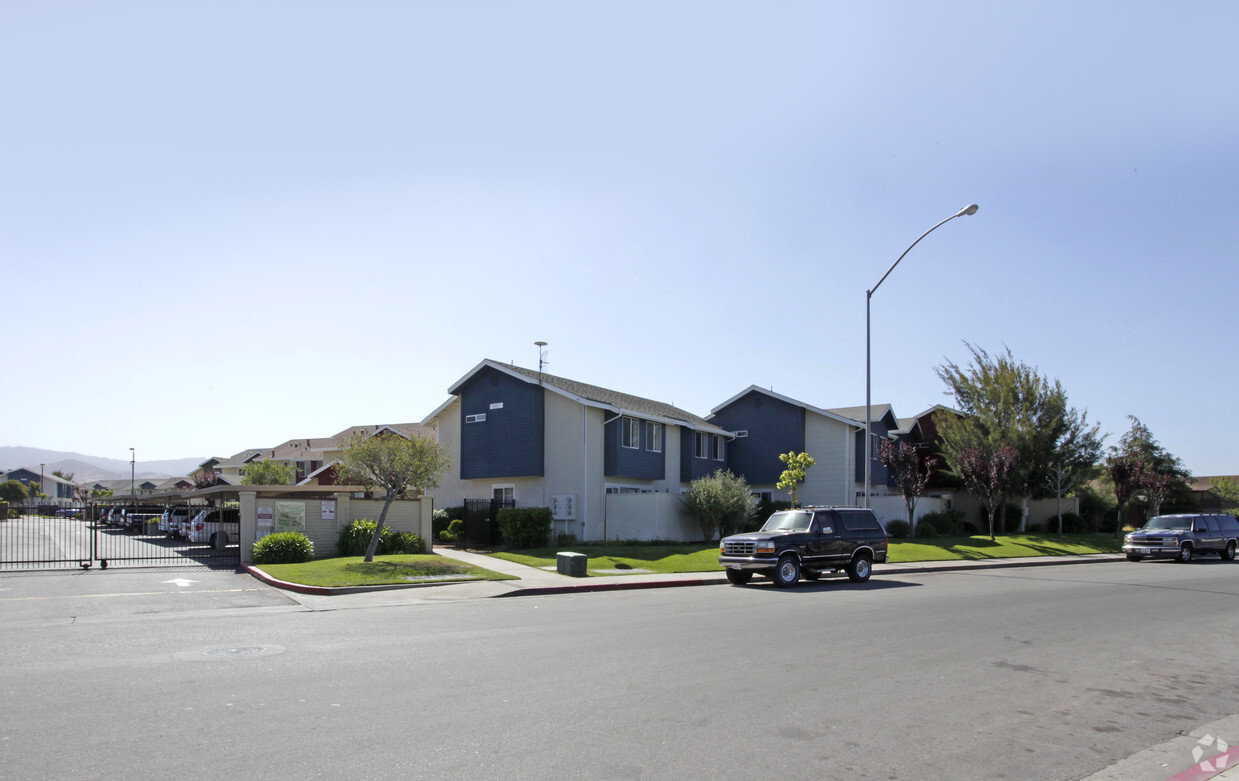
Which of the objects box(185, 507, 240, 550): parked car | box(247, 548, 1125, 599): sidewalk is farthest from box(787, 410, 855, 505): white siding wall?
box(185, 507, 240, 550): parked car

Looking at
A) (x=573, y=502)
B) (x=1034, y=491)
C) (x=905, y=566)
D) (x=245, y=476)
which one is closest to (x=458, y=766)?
(x=905, y=566)

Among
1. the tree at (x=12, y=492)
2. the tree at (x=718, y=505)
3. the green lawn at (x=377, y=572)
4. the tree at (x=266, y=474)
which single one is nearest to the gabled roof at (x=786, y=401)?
the tree at (x=718, y=505)

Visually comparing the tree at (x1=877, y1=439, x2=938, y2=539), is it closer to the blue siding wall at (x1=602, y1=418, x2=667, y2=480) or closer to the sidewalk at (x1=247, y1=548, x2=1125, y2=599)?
the sidewalk at (x1=247, y1=548, x2=1125, y2=599)

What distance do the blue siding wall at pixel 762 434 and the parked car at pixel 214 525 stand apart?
22.6 m

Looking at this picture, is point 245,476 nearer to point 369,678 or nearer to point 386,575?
point 386,575

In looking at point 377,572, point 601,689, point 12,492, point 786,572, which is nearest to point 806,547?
point 786,572

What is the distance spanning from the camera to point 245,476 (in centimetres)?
5844

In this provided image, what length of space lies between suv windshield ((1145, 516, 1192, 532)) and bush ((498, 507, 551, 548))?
2283cm

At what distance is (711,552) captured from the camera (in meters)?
27.2

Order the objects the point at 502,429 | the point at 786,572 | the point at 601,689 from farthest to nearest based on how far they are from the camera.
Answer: the point at 502,429, the point at 786,572, the point at 601,689

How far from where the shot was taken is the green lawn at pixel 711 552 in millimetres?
24562

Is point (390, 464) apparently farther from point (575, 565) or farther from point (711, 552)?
point (711, 552)

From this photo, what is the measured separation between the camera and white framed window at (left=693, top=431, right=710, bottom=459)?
130 ft

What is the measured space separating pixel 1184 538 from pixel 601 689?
99.8 ft
